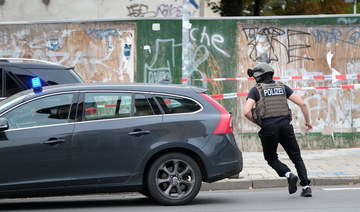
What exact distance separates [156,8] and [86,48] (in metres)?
9.56

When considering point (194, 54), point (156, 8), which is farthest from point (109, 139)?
point (156, 8)

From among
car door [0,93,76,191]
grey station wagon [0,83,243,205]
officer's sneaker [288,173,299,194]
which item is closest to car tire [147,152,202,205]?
grey station wagon [0,83,243,205]

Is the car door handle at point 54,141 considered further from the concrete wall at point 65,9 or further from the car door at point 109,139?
the concrete wall at point 65,9

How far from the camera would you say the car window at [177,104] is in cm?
949

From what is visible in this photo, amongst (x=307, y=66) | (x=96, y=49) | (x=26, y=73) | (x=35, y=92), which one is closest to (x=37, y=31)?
(x=96, y=49)

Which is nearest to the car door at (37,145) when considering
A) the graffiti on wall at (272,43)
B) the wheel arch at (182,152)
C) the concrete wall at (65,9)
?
the wheel arch at (182,152)

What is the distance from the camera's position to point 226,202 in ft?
32.6

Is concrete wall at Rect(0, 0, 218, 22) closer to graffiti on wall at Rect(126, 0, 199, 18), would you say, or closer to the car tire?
graffiti on wall at Rect(126, 0, 199, 18)

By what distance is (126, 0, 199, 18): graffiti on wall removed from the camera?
81.7 feet

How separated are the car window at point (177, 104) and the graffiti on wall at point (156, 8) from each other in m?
15.5

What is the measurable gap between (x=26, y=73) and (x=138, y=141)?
134 inches

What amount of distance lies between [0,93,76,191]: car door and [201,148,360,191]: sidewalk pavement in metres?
3.17

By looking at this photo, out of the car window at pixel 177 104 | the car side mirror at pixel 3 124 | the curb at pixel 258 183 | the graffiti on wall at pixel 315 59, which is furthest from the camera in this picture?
the graffiti on wall at pixel 315 59

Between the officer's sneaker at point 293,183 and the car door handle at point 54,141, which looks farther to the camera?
the officer's sneaker at point 293,183
